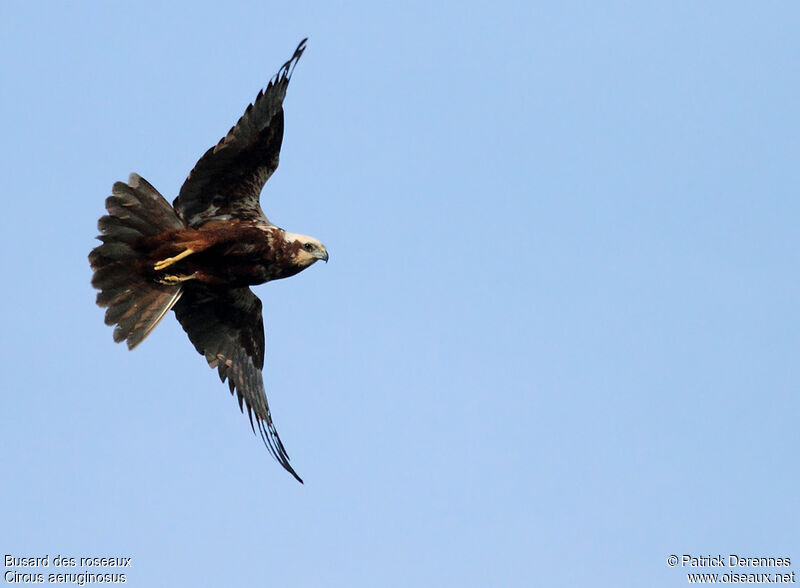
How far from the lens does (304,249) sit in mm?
13797

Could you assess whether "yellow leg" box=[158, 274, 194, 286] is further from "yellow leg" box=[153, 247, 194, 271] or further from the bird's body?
"yellow leg" box=[153, 247, 194, 271]

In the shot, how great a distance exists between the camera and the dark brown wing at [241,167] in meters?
13.3

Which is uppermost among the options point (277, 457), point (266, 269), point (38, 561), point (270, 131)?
point (270, 131)

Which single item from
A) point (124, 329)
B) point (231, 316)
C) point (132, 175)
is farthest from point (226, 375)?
point (132, 175)

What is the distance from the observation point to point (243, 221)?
13.5 meters

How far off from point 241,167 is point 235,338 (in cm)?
206

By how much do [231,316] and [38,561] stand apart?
3156mm

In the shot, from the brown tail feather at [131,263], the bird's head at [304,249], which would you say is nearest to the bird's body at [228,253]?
the bird's head at [304,249]

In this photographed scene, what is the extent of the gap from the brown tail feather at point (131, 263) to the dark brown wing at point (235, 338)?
0.77 m

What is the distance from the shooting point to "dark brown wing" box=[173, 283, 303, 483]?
46.8 ft

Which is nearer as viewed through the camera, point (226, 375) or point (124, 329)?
point (124, 329)

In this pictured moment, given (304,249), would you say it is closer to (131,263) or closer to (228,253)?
(228,253)

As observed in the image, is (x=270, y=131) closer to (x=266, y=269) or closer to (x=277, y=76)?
(x=277, y=76)

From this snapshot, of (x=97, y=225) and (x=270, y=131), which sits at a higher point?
(x=270, y=131)
